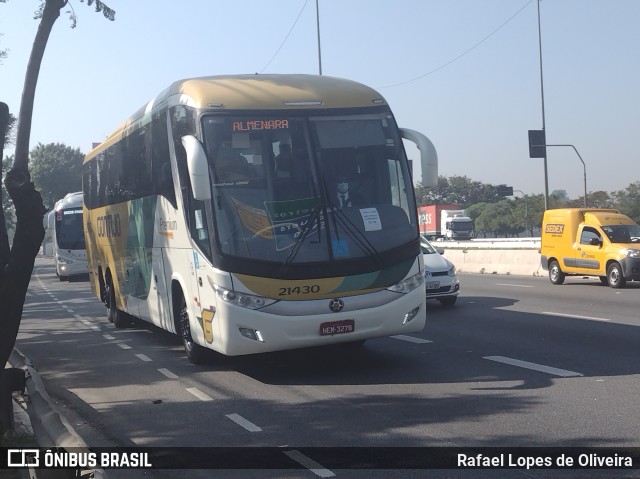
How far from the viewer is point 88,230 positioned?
20.6 metres

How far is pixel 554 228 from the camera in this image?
983 inches

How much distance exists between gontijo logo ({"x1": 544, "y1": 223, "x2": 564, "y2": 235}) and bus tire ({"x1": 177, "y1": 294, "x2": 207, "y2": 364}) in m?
15.1

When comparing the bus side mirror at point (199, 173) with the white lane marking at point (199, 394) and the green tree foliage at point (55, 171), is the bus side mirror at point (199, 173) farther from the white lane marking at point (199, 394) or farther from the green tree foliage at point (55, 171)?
the green tree foliage at point (55, 171)

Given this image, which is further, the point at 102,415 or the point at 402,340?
the point at 402,340

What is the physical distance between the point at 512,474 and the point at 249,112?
594cm

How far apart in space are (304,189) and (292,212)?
0.33 meters

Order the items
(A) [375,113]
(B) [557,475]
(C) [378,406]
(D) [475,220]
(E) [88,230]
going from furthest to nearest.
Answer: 1. (D) [475,220]
2. (E) [88,230]
3. (A) [375,113]
4. (C) [378,406]
5. (B) [557,475]

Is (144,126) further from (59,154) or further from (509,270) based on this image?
(59,154)

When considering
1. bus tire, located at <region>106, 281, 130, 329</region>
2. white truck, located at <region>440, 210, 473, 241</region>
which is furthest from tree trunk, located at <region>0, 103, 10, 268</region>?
white truck, located at <region>440, 210, 473, 241</region>

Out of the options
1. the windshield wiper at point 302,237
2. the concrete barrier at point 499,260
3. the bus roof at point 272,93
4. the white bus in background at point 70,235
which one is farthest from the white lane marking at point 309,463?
the white bus in background at point 70,235

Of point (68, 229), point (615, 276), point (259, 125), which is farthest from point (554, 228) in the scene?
point (68, 229)

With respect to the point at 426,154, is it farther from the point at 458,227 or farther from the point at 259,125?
the point at 458,227

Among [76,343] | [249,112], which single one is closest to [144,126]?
[249,112]

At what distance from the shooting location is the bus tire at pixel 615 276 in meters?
22.5
